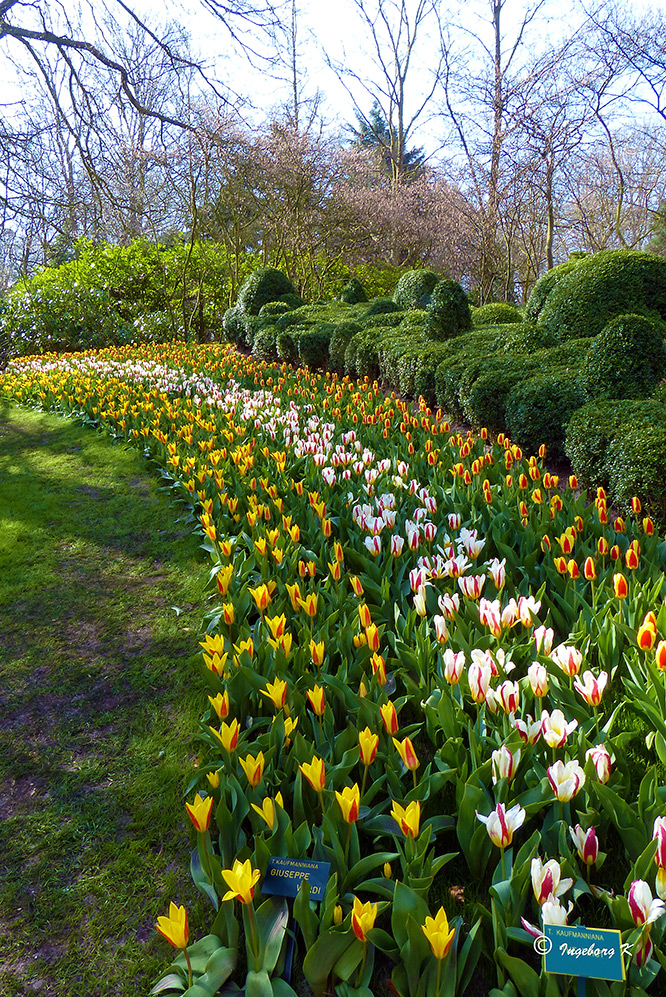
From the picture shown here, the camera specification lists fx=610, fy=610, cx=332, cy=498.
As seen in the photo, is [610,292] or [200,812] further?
[610,292]

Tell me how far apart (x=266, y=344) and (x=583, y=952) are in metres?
10.6

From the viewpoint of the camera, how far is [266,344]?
10.9 m

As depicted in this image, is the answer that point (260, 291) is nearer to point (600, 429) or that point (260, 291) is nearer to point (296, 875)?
point (600, 429)

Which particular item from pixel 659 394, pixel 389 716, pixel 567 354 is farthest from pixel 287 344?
pixel 389 716

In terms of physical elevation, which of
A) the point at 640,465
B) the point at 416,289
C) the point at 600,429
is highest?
the point at 416,289

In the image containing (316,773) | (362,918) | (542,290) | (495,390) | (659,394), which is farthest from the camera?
(542,290)

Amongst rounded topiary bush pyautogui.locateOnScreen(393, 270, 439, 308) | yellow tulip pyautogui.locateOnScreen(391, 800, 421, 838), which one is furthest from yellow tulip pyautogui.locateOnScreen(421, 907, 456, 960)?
rounded topiary bush pyautogui.locateOnScreen(393, 270, 439, 308)

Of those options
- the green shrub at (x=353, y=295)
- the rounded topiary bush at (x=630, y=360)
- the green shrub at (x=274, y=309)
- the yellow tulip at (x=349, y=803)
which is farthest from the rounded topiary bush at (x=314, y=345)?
the yellow tulip at (x=349, y=803)

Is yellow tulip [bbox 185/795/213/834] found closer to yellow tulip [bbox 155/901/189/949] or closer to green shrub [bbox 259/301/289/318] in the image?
yellow tulip [bbox 155/901/189/949]

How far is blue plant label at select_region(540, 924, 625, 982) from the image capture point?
111cm

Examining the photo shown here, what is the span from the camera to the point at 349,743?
1.92 m

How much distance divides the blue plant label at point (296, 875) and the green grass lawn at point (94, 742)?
275 mm

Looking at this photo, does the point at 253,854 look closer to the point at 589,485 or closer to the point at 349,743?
the point at 349,743

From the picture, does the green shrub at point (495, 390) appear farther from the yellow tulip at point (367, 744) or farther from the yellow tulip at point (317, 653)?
the yellow tulip at point (367, 744)
